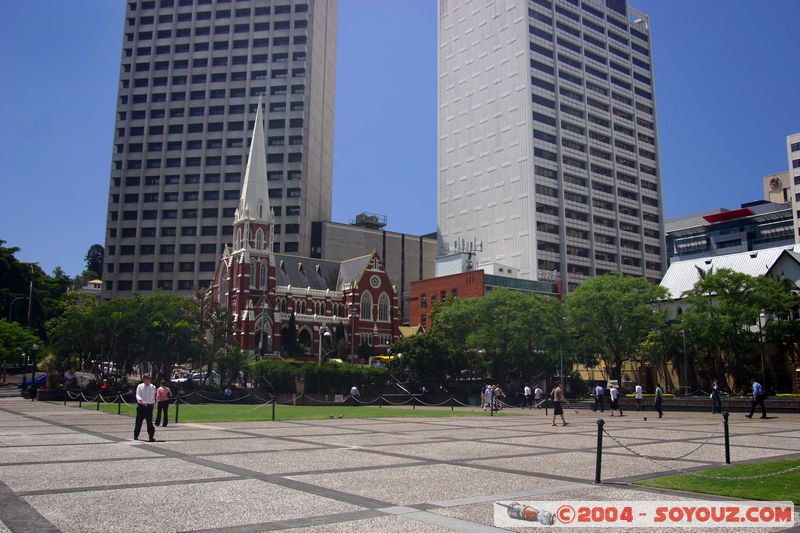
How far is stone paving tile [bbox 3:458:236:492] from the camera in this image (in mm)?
11477

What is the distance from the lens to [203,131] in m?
119

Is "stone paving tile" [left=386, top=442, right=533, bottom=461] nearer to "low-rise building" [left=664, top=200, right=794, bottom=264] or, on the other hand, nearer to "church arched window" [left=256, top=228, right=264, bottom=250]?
"church arched window" [left=256, top=228, right=264, bottom=250]

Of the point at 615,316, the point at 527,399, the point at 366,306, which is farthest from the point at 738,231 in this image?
the point at 527,399

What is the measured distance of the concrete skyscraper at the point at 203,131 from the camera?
114 meters

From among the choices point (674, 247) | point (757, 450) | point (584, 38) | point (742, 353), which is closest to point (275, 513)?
point (757, 450)

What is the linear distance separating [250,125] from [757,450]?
366 feet

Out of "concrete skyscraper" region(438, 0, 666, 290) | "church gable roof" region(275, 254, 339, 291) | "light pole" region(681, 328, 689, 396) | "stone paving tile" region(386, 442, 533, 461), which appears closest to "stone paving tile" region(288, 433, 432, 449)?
"stone paving tile" region(386, 442, 533, 461)

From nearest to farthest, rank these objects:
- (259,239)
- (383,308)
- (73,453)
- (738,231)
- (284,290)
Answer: (73,453)
(259,239)
(284,290)
(383,308)
(738,231)

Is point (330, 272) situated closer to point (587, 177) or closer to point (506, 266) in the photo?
point (506, 266)

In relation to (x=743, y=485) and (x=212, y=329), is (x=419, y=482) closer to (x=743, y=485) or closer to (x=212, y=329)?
(x=743, y=485)

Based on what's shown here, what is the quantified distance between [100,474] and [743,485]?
11.8m

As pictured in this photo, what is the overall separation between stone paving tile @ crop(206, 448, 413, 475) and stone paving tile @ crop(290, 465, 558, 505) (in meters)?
1.08

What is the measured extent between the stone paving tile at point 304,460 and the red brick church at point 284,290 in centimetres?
6338

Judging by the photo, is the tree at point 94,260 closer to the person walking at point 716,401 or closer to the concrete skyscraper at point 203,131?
the concrete skyscraper at point 203,131
